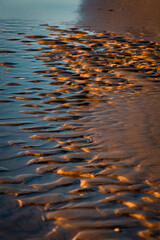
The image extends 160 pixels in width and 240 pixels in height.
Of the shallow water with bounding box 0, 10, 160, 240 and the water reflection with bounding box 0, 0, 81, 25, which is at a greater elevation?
the water reflection with bounding box 0, 0, 81, 25

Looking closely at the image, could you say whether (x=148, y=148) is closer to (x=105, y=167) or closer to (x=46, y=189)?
(x=105, y=167)

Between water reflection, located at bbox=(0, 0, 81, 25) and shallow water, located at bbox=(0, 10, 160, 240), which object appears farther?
water reflection, located at bbox=(0, 0, 81, 25)

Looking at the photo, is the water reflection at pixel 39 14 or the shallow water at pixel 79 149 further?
the water reflection at pixel 39 14

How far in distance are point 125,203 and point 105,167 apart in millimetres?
524

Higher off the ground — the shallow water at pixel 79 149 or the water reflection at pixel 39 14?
the water reflection at pixel 39 14

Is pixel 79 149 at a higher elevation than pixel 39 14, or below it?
below

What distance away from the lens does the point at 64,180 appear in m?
2.48

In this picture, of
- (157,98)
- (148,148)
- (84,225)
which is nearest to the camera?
(84,225)

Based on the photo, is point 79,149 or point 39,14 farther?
point 39,14

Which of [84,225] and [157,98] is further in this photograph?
[157,98]

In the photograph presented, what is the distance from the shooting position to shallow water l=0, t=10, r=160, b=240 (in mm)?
2021

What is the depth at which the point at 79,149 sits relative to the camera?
2998 mm

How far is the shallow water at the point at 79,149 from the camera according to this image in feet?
6.63

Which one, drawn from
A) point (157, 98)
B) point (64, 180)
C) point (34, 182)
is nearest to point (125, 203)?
point (64, 180)
